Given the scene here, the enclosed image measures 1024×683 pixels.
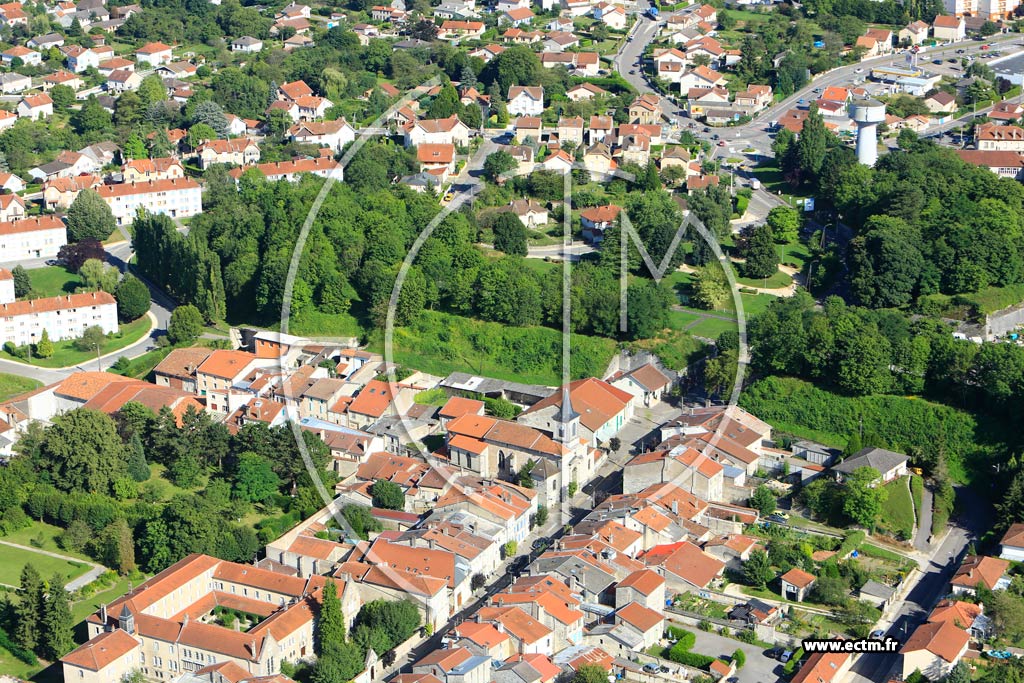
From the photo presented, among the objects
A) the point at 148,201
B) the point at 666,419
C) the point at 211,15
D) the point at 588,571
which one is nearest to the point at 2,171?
the point at 148,201

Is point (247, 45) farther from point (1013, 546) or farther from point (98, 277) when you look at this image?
point (1013, 546)

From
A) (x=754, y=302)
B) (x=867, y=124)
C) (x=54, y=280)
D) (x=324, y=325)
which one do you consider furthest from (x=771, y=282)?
(x=54, y=280)

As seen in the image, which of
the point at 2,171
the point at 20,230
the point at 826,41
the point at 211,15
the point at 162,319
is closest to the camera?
the point at 162,319

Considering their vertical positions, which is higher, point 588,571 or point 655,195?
point 655,195

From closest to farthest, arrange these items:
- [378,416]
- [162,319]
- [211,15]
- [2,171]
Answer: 1. [378,416]
2. [162,319]
3. [2,171]
4. [211,15]

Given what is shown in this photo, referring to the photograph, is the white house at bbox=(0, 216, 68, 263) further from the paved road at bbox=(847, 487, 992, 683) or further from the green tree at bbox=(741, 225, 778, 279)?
the paved road at bbox=(847, 487, 992, 683)

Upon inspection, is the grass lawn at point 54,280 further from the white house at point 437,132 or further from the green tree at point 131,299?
the white house at point 437,132

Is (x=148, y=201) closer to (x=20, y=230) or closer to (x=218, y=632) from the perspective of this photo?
(x=20, y=230)
